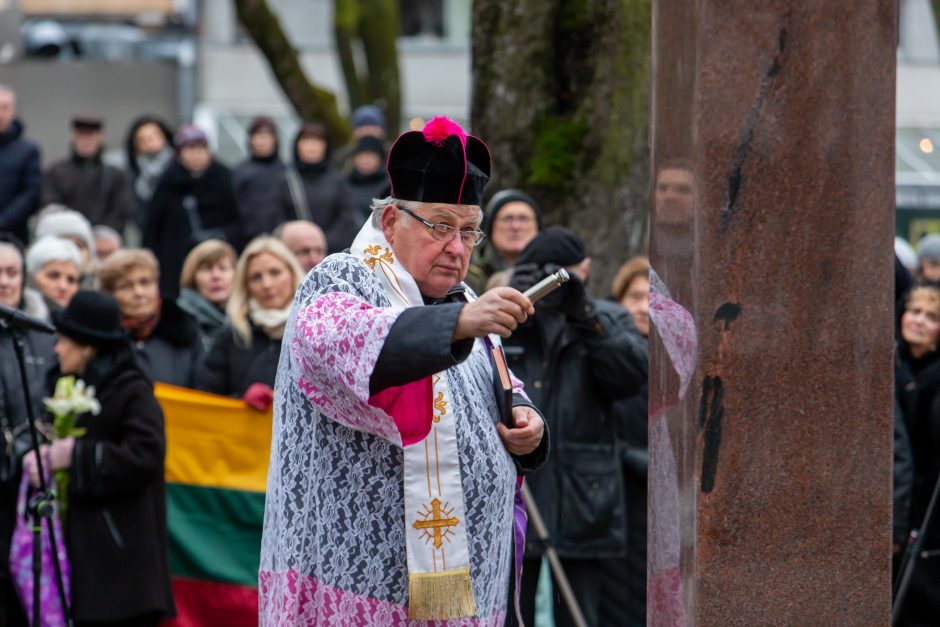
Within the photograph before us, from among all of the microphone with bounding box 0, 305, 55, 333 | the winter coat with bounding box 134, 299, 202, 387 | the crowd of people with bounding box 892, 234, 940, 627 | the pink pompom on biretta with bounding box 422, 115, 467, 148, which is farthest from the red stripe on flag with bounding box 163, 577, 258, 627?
the pink pompom on biretta with bounding box 422, 115, 467, 148

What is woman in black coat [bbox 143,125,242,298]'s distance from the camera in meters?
11.1

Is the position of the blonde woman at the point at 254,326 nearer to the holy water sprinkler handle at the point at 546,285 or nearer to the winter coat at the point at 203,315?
the winter coat at the point at 203,315

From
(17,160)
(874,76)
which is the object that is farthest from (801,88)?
(17,160)

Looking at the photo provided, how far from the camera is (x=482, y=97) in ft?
30.6

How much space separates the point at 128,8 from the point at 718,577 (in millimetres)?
22335

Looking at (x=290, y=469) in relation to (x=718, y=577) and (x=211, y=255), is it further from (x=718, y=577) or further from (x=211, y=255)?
(x=211, y=255)

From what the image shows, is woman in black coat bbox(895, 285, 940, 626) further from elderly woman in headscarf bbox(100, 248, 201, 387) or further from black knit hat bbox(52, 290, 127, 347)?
black knit hat bbox(52, 290, 127, 347)

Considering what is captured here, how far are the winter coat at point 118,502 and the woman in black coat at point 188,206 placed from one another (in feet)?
13.7

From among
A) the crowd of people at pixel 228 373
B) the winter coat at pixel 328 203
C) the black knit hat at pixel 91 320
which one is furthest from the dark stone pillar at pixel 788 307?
the winter coat at pixel 328 203

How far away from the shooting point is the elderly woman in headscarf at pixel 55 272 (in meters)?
8.79

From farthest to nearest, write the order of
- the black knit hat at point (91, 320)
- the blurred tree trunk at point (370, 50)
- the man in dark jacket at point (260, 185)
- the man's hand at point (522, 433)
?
the blurred tree trunk at point (370, 50)
the man in dark jacket at point (260, 185)
the black knit hat at point (91, 320)
the man's hand at point (522, 433)

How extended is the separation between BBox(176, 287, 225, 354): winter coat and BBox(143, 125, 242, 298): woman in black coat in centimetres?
250

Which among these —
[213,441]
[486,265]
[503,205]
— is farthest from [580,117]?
[213,441]

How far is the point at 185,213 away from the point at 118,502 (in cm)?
454
